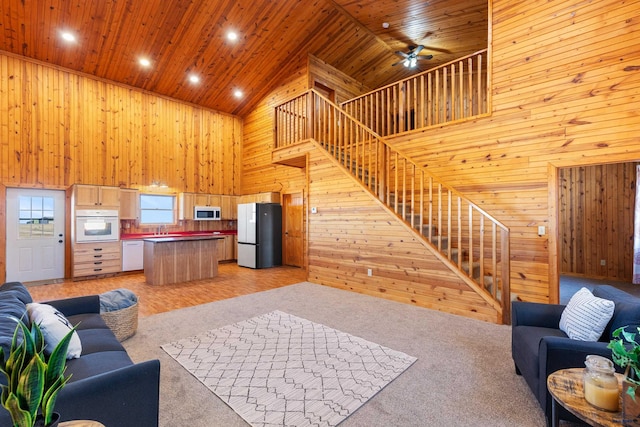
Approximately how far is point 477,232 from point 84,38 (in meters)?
8.39

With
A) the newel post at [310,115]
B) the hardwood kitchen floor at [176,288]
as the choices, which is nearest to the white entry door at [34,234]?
the hardwood kitchen floor at [176,288]

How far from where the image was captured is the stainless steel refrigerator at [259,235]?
7.64 meters

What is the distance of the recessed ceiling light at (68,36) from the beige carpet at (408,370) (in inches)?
234

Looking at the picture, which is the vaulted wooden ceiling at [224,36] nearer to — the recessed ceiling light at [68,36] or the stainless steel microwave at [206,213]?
the recessed ceiling light at [68,36]

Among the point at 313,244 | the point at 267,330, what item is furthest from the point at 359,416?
the point at 313,244

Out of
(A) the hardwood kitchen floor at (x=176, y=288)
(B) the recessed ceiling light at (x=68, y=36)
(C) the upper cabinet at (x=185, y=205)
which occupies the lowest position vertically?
(A) the hardwood kitchen floor at (x=176, y=288)

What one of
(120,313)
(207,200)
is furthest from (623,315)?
(207,200)

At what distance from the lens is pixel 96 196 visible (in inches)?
252

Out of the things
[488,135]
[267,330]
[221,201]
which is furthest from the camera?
[221,201]

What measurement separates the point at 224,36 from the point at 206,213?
4558 millimetres

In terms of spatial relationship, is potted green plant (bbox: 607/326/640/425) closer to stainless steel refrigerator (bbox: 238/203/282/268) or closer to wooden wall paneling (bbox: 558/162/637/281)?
wooden wall paneling (bbox: 558/162/637/281)

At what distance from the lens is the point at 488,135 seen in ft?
14.9

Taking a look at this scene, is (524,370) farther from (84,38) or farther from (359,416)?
(84,38)

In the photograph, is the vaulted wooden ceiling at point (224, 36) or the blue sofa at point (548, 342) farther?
the vaulted wooden ceiling at point (224, 36)
